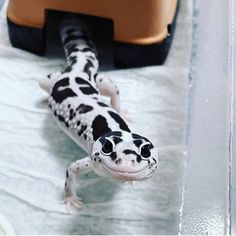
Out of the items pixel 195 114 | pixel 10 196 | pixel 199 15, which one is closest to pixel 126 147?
pixel 10 196

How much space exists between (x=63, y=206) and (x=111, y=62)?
57cm

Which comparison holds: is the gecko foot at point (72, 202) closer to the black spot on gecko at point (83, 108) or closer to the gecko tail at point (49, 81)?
the black spot on gecko at point (83, 108)

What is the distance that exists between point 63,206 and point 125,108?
1.21 ft

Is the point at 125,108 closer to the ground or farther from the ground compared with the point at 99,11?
closer to the ground

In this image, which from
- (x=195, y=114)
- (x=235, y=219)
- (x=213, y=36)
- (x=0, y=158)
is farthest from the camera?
(x=213, y=36)

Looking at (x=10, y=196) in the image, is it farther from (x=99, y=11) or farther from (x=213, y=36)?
(x=213, y=36)

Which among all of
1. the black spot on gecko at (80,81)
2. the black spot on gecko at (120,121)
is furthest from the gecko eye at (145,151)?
the black spot on gecko at (80,81)

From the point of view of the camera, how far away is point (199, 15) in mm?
1946

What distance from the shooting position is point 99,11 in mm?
1678

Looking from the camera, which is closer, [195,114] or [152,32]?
A: [195,114]

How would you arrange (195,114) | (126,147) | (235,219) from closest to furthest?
(126,147), (235,219), (195,114)

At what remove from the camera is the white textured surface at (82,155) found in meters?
1.35

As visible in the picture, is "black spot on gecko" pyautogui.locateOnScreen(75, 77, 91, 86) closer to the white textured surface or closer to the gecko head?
the white textured surface

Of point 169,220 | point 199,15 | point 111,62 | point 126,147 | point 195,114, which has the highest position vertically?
point 199,15
